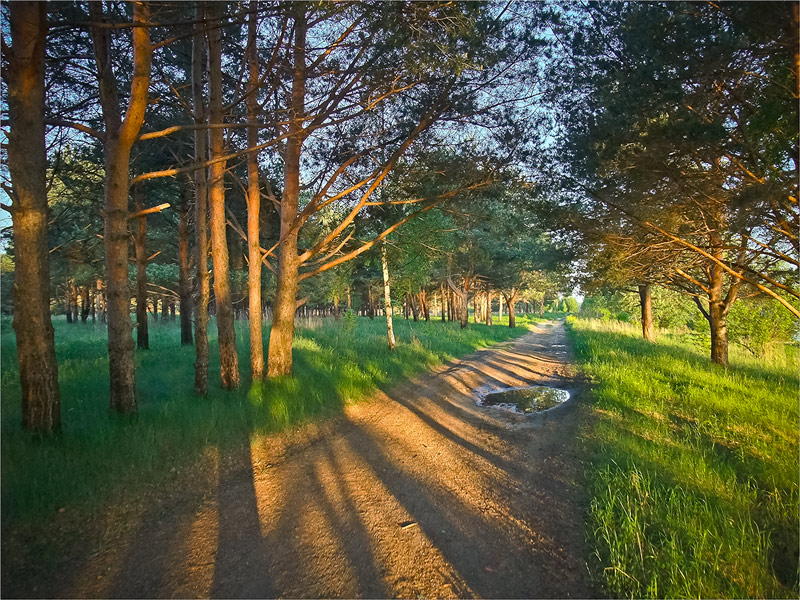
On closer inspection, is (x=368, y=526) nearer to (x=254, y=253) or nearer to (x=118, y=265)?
(x=118, y=265)

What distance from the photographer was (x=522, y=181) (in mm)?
8891

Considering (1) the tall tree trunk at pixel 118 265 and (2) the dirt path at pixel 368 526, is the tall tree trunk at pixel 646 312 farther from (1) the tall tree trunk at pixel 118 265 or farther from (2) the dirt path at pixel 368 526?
(1) the tall tree trunk at pixel 118 265

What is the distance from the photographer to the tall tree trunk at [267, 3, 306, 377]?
8.34 m

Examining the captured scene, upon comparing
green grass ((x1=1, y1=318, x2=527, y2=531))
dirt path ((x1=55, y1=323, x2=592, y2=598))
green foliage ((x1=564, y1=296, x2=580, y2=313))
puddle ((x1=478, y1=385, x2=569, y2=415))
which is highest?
green grass ((x1=1, y1=318, x2=527, y2=531))

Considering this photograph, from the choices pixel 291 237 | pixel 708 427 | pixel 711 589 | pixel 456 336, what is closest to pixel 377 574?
pixel 711 589

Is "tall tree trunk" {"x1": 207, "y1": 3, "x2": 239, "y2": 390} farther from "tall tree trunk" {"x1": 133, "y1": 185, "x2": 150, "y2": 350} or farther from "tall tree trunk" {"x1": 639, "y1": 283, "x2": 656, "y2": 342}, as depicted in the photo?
"tall tree trunk" {"x1": 639, "y1": 283, "x2": 656, "y2": 342}

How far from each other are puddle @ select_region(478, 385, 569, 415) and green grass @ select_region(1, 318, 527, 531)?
2610 millimetres

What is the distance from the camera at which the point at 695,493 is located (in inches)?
148

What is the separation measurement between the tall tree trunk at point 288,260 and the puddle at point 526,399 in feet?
14.8

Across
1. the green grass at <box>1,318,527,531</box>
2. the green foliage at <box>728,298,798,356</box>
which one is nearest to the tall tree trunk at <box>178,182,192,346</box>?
the green grass at <box>1,318,527,531</box>

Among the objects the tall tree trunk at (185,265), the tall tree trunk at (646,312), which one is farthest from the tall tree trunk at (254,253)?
the tall tree trunk at (646,312)

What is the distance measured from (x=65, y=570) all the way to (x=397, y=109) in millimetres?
8608

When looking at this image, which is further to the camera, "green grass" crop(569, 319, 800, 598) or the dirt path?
the dirt path

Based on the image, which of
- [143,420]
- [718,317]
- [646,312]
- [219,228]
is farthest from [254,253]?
[646,312]
